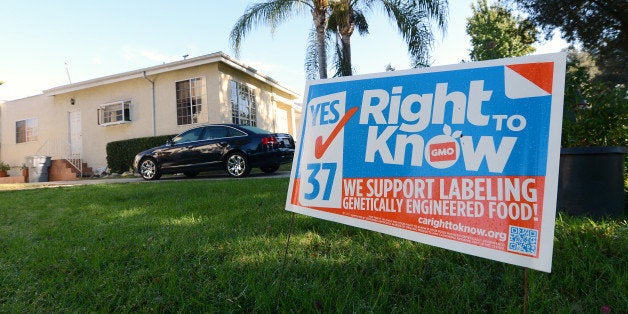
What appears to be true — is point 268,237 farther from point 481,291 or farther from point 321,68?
point 321,68

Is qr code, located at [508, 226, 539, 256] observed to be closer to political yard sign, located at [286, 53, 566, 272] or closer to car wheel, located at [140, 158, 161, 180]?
political yard sign, located at [286, 53, 566, 272]

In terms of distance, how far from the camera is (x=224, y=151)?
9281 mm

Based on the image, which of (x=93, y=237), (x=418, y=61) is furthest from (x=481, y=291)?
(x=418, y=61)

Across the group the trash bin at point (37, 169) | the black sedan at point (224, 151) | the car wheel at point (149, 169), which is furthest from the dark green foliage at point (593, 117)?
the trash bin at point (37, 169)

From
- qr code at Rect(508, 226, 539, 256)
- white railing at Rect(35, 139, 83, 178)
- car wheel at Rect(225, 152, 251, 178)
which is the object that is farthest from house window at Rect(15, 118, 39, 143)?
qr code at Rect(508, 226, 539, 256)

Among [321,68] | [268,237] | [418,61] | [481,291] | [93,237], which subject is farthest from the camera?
[321,68]

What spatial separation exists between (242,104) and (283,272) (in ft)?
46.4

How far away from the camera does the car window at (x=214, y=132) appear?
31.2 ft

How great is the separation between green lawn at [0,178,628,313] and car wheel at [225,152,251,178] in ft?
18.7

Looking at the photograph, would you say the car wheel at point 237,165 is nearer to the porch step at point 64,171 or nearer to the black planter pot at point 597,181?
the black planter pot at point 597,181

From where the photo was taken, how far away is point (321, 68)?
1133 cm

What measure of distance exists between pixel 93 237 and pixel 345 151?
2.65 metres

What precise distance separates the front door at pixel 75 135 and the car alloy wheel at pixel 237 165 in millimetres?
11027

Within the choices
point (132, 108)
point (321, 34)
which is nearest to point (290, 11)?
point (321, 34)
